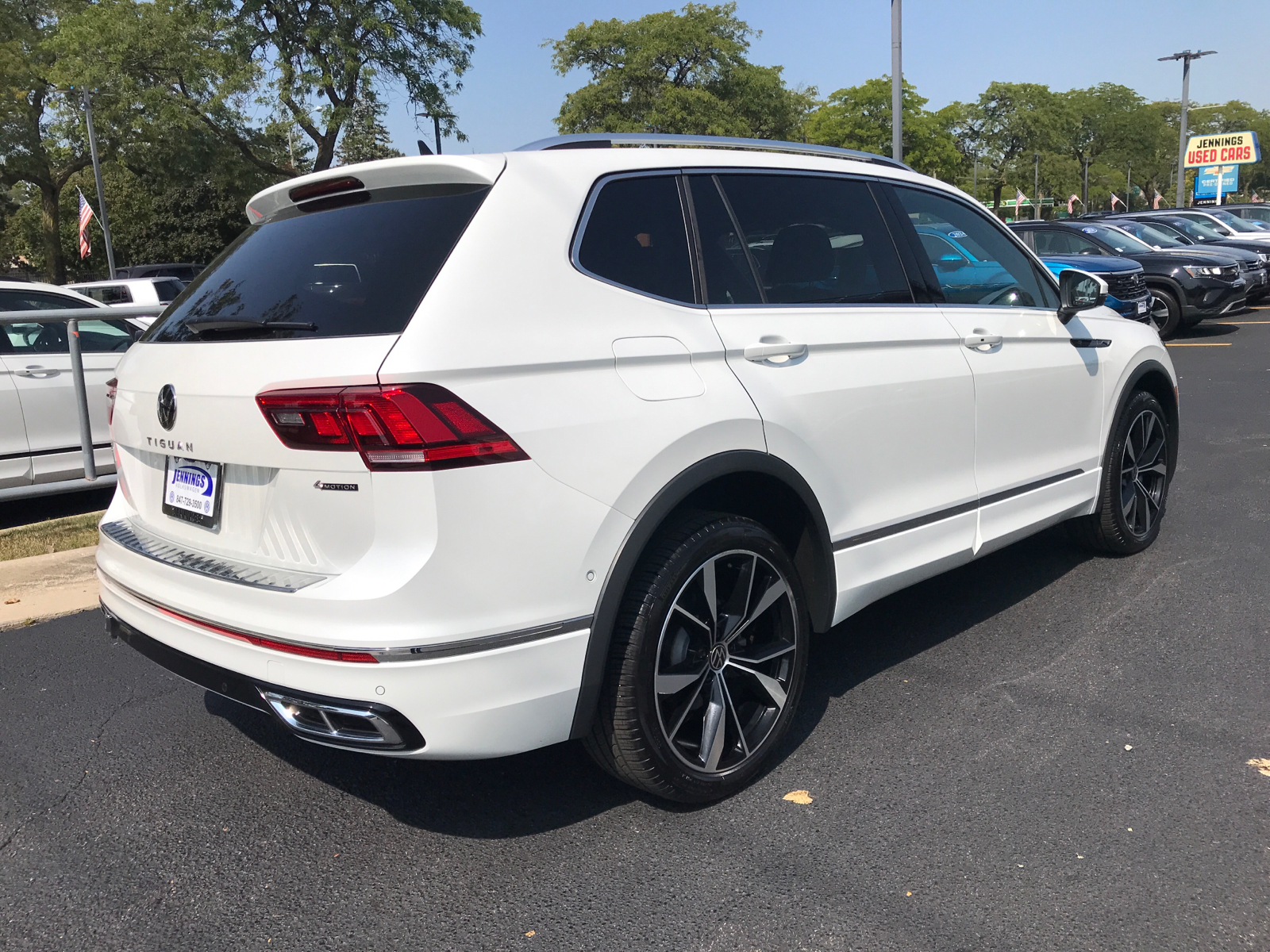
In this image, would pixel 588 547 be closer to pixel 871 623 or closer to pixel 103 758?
pixel 103 758

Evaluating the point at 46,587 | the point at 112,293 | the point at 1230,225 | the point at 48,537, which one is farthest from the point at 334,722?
the point at 1230,225

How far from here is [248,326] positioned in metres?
2.82

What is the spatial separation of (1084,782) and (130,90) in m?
32.6

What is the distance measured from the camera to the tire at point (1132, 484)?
4949mm

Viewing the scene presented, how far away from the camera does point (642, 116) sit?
50938 mm

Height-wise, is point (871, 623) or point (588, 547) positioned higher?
point (588, 547)

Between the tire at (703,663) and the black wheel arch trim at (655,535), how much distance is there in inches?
2.6

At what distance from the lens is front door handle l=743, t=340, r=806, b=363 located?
3119 millimetres

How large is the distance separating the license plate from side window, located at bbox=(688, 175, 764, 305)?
1.44 m

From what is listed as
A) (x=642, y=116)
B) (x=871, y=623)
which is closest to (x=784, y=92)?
(x=642, y=116)

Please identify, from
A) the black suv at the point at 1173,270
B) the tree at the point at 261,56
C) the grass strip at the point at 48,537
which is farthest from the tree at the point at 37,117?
the grass strip at the point at 48,537

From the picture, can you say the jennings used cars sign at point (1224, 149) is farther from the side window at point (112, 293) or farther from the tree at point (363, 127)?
the side window at point (112, 293)

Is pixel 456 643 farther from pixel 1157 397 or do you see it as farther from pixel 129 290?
pixel 129 290

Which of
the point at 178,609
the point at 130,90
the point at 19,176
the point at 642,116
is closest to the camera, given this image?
the point at 178,609
